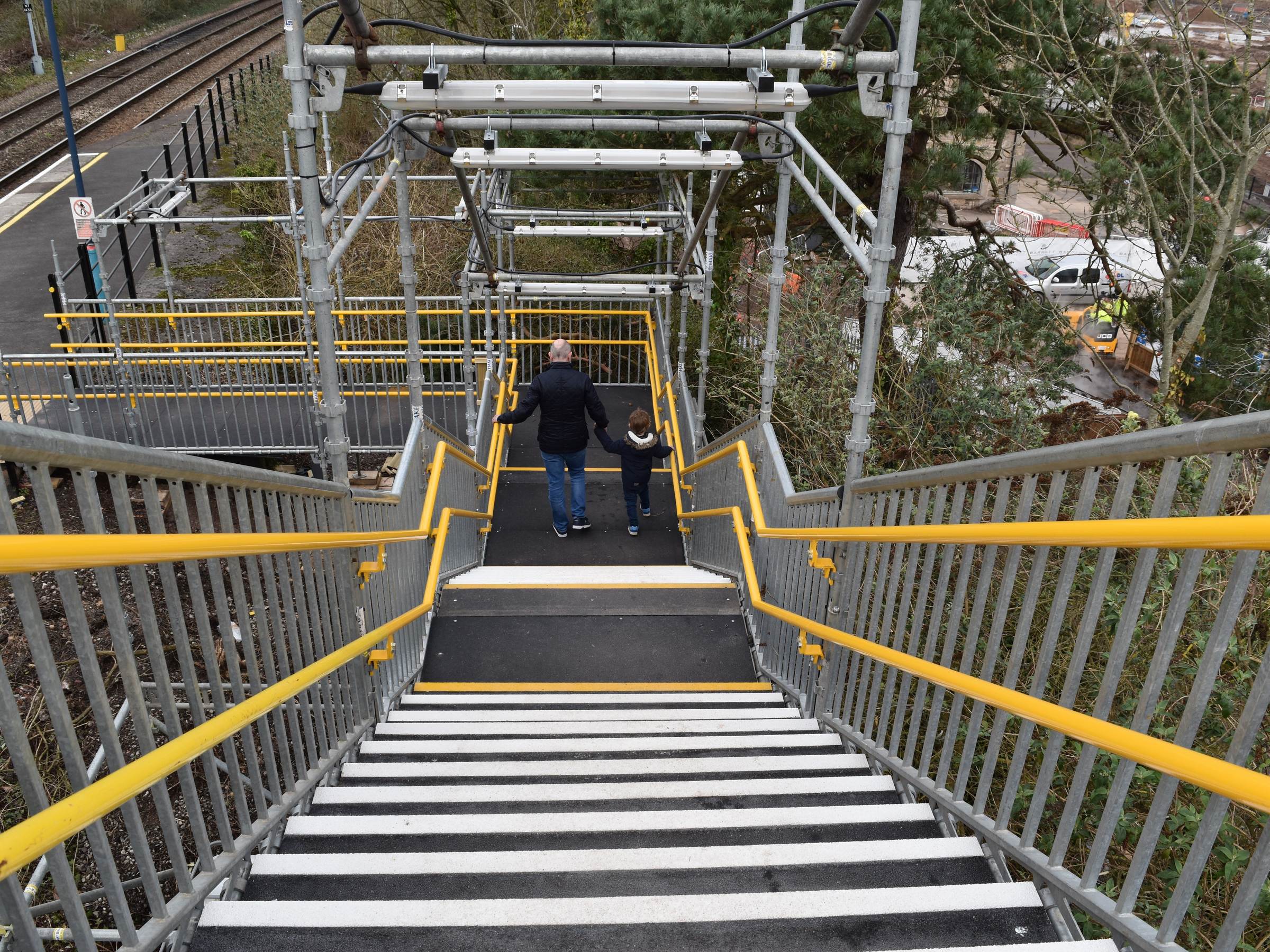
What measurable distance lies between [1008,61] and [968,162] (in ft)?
4.04

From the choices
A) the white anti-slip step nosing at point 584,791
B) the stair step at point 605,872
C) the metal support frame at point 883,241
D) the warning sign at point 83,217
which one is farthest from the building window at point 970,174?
the warning sign at point 83,217

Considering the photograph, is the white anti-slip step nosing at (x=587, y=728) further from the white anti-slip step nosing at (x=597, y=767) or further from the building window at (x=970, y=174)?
the building window at (x=970, y=174)

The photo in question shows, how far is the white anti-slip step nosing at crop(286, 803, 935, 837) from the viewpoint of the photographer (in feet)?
9.21

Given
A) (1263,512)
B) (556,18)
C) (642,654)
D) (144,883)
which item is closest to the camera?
(1263,512)

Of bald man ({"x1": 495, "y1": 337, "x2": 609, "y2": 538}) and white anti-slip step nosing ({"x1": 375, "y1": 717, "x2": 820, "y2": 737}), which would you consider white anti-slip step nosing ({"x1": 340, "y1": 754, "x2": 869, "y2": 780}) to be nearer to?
white anti-slip step nosing ({"x1": 375, "y1": 717, "x2": 820, "y2": 737})

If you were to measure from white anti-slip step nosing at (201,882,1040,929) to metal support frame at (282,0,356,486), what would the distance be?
1.83 metres

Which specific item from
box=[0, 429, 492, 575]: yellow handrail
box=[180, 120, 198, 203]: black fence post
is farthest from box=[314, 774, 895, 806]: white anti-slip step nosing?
box=[180, 120, 198, 203]: black fence post

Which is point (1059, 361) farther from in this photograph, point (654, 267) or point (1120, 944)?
point (1120, 944)

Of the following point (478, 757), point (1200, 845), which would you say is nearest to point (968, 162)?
point (478, 757)

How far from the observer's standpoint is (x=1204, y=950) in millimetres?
3984

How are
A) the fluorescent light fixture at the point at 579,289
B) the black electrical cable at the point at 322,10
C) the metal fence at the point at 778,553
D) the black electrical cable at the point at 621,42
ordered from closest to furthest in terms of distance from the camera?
the black electrical cable at the point at 621,42 < the black electrical cable at the point at 322,10 < the metal fence at the point at 778,553 < the fluorescent light fixture at the point at 579,289

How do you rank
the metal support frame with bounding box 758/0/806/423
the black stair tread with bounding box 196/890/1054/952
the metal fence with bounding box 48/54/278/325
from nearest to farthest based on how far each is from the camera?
the black stair tread with bounding box 196/890/1054/952, the metal support frame with bounding box 758/0/806/423, the metal fence with bounding box 48/54/278/325

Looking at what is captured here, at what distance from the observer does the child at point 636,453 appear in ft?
27.3

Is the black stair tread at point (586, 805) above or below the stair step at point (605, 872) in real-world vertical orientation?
below
